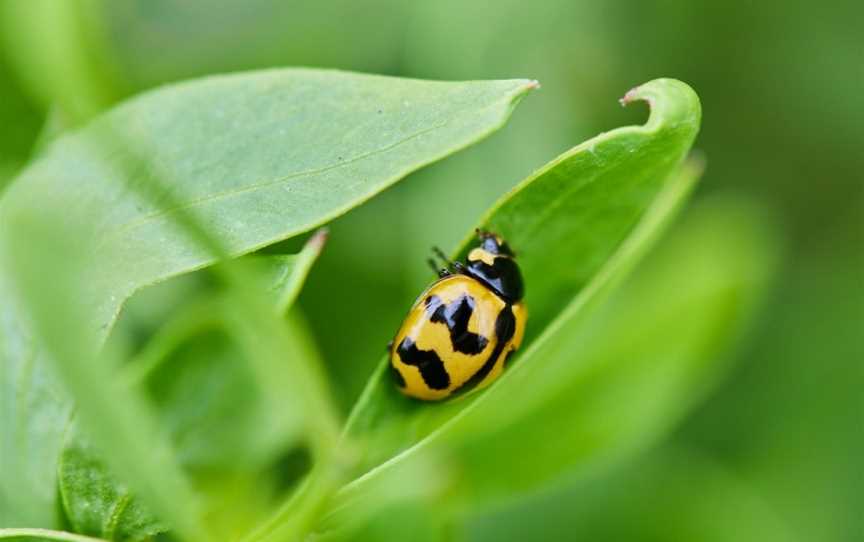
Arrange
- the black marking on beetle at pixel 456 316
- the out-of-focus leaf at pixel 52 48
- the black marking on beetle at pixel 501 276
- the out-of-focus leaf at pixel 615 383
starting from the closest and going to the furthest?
the black marking on beetle at pixel 501 276 → the black marking on beetle at pixel 456 316 → the out-of-focus leaf at pixel 615 383 → the out-of-focus leaf at pixel 52 48

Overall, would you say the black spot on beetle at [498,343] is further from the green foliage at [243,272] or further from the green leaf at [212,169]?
the green leaf at [212,169]

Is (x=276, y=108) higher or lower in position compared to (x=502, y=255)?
higher

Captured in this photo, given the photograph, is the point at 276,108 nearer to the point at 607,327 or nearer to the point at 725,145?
the point at 607,327

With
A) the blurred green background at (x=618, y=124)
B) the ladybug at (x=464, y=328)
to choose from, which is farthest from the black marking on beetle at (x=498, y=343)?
the blurred green background at (x=618, y=124)

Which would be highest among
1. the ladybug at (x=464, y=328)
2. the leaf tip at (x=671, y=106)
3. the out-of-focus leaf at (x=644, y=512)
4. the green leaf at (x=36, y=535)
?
the leaf tip at (x=671, y=106)

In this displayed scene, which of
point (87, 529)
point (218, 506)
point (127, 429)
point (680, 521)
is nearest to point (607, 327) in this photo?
point (680, 521)

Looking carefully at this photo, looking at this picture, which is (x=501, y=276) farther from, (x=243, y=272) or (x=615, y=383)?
(x=243, y=272)
